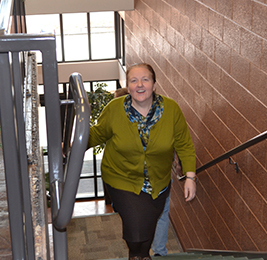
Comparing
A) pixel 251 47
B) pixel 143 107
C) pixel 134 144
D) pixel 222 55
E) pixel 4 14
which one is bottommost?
pixel 134 144

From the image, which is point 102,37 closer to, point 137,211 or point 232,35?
point 232,35

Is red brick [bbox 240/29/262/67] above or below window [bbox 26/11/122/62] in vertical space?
above

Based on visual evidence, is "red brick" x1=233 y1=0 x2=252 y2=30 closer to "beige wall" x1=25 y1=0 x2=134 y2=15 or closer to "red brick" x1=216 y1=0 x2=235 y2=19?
"red brick" x1=216 y1=0 x2=235 y2=19

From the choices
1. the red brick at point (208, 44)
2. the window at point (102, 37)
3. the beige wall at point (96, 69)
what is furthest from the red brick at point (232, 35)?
the window at point (102, 37)

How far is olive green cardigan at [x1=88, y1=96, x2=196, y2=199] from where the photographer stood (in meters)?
2.53

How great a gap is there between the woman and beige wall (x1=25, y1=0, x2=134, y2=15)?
510cm

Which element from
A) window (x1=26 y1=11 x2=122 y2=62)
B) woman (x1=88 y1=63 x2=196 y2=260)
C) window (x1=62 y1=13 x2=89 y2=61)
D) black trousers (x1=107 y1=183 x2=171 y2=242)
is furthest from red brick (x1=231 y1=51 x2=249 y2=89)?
window (x1=62 y1=13 x2=89 y2=61)

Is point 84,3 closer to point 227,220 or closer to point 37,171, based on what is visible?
point 227,220

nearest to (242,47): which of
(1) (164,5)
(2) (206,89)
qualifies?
(2) (206,89)

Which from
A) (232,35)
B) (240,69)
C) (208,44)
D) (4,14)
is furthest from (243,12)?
(4,14)

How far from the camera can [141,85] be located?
2.49 metres

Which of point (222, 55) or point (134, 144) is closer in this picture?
point (134, 144)

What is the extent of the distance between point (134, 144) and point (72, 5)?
5478mm

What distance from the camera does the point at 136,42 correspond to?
7516 millimetres
